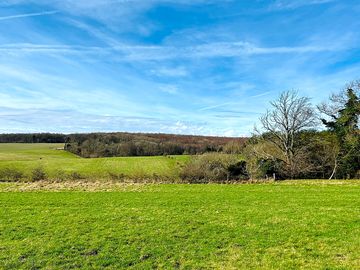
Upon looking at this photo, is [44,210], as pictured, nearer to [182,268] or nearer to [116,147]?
[182,268]

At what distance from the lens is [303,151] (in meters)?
39.5

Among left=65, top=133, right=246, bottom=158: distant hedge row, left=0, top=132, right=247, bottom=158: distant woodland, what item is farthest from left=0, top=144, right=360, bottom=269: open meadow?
left=65, top=133, right=246, bottom=158: distant hedge row

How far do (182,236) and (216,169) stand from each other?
96.5 ft

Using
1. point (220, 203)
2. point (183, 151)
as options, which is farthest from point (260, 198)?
point (183, 151)

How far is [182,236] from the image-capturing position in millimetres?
9148

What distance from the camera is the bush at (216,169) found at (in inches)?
1487

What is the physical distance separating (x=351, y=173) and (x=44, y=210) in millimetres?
35543

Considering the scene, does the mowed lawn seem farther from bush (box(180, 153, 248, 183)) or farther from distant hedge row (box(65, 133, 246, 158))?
distant hedge row (box(65, 133, 246, 158))

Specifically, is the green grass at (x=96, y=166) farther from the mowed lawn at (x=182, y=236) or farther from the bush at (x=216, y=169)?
the mowed lawn at (x=182, y=236)

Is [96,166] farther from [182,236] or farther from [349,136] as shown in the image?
[182,236]

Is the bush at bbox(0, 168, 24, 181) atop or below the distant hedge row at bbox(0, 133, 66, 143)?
below

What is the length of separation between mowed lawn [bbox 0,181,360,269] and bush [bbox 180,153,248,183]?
22847 millimetres

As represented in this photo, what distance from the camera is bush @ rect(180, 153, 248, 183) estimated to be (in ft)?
124

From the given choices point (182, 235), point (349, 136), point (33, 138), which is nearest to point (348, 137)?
point (349, 136)
